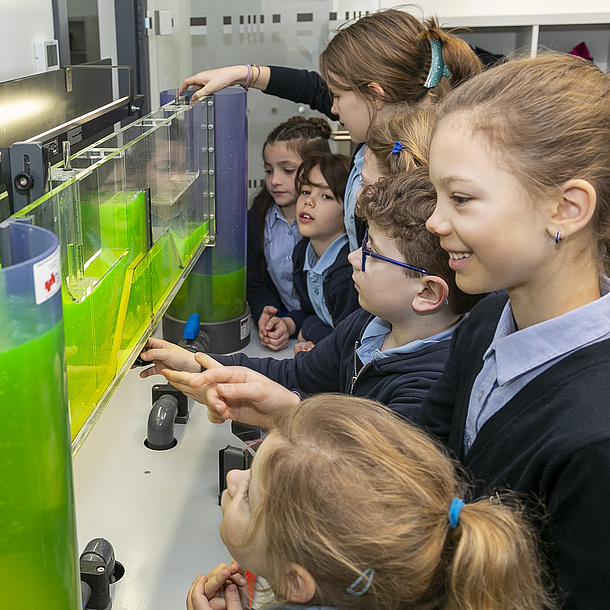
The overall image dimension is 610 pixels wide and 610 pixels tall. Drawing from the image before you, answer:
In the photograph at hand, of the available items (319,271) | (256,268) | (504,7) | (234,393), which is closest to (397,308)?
(234,393)

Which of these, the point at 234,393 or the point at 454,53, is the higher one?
the point at 454,53

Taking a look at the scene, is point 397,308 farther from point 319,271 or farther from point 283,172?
point 283,172

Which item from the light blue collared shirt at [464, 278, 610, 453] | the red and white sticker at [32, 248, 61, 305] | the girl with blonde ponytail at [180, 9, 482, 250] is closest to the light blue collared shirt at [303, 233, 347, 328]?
the girl with blonde ponytail at [180, 9, 482, 250]

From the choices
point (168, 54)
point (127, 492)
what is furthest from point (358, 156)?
point (127, 492)

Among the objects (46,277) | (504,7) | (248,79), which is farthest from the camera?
(504,7)

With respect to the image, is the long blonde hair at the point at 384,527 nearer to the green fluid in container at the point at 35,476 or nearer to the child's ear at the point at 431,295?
the green fluid in container at the point at 35,476

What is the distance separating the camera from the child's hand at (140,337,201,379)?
114cm

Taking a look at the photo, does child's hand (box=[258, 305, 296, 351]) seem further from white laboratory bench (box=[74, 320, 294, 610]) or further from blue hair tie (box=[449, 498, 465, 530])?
blue hair tie (box=[449, 498, 465, 530])

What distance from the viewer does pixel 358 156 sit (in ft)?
4.76

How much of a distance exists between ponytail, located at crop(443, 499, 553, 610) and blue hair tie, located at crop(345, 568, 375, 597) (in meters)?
0.07

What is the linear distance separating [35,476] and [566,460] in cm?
44

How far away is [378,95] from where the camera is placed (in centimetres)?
137

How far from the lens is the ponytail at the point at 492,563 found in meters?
0.62

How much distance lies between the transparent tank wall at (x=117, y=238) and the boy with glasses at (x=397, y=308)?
14cm
